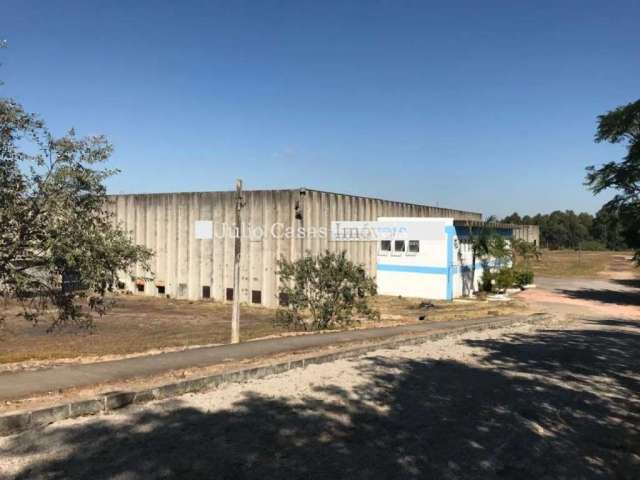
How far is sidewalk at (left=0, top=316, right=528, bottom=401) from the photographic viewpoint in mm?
6074

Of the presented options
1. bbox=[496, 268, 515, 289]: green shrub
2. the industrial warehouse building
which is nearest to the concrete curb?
the industrial warehouse building

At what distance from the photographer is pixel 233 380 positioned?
22.2ft

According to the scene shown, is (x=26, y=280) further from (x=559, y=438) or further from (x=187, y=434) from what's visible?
(x=559, y=438)

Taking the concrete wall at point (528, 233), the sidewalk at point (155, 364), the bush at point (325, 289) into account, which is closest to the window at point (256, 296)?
the bush at point (325, 289)

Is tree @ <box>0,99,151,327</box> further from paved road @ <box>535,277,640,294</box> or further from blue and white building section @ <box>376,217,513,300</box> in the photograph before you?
paved road @ <box>535,277,640,294</box>

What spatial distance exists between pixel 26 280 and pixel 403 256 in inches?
859

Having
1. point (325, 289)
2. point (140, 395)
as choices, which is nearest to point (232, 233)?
point (325, 289)

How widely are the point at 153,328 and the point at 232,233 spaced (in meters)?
9.70

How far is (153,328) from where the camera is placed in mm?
17234

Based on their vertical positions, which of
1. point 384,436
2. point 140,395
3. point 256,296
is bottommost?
point 256,296

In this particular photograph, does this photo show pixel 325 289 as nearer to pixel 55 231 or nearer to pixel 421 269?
pixel 55 231

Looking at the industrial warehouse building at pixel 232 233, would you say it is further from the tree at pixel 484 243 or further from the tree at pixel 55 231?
the tree at pixel 55 231

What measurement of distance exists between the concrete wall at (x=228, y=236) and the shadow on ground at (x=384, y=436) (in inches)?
668

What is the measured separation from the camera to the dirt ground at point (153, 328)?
10.7 meters
